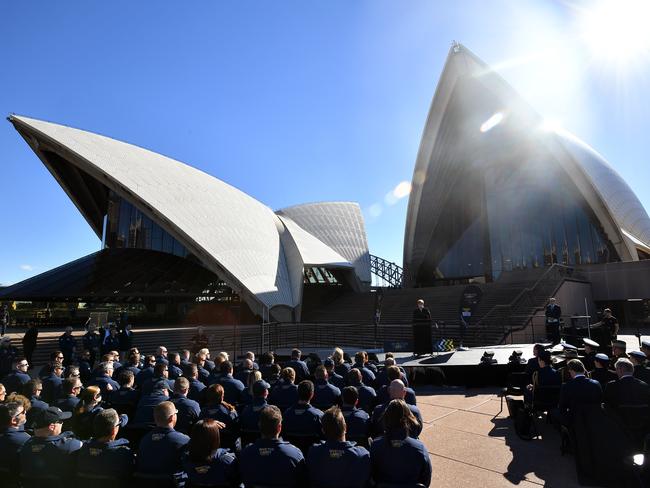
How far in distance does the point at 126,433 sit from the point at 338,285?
29.3 m

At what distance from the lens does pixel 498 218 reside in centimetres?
3488

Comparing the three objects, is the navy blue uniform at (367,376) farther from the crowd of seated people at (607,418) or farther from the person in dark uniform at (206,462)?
the person in dark uniform at (206,462)

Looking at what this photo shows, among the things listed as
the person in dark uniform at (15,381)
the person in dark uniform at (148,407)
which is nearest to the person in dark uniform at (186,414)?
the person in dark uniform at (148,407)

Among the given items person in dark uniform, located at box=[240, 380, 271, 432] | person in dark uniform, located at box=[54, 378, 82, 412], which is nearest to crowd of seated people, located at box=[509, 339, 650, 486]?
person in dark uniform, located at box=[240, 380, 271, 432]

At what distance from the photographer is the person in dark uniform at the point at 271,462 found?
2447 millimetres

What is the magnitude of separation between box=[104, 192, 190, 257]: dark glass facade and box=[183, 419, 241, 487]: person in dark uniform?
2478cm

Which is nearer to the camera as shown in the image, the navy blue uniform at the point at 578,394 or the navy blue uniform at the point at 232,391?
the navy blue uniform at the point at 578,394

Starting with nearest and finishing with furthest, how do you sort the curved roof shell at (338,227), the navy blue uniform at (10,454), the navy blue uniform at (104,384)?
the navy blue uniform at (10,454) → the navy blue uniform at (104,384) → the curved roof shell at (338,227)

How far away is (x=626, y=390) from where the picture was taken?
407 cm

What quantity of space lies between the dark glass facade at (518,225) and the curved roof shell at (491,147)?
55.9 inches

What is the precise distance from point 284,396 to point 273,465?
2.24 metres

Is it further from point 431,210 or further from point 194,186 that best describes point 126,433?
point 431,210

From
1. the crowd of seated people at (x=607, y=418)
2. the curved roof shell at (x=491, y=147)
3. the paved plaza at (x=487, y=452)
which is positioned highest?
the curved roof shell at (x=491, y=147)

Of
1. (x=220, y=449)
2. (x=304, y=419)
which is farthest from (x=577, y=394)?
(x=220, y=449)
